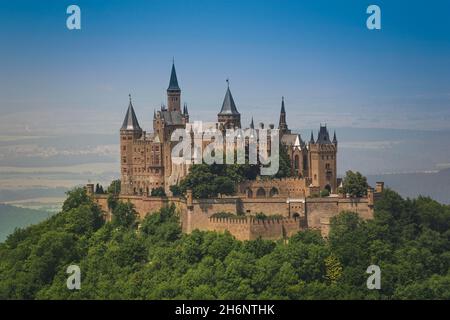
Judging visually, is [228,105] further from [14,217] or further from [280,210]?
[14,217]

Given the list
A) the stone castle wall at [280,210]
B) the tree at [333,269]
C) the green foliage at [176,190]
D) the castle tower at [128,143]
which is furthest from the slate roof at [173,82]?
the tree at [333,269]

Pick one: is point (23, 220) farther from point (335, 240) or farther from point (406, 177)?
point (335, 240)

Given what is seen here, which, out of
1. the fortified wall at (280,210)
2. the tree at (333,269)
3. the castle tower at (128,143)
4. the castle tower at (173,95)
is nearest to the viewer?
the tree at (333,269)

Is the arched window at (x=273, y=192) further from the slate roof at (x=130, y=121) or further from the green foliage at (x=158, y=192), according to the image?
the slate roof at (x=130, y=121)

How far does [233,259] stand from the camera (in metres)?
79.1

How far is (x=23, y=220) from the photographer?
10962cm

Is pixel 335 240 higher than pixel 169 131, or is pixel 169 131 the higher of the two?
pixel 169 131

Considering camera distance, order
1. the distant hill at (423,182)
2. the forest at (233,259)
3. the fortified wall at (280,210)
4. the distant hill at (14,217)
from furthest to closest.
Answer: the distant hill at (14,217) < the distant hill at (423,182) < the fortified wall at (280,210) < the forest at (233,259)

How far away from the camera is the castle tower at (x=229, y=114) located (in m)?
93.0

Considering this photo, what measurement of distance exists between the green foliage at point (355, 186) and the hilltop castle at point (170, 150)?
3.42m

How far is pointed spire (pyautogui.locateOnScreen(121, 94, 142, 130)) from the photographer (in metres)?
94.1

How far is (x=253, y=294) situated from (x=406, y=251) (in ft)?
31.5
